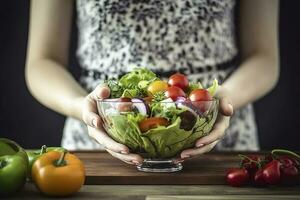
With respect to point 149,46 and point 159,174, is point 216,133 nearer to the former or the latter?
point 159,174

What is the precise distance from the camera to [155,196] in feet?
3.36

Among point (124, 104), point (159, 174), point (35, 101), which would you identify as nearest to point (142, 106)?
point (124, 104)

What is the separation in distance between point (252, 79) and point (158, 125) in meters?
0.75

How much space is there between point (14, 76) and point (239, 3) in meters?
0.97

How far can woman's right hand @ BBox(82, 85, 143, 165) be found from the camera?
46.3 inches

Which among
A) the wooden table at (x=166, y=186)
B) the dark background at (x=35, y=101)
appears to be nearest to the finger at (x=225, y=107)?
the wooden table at (x=166, y=186)

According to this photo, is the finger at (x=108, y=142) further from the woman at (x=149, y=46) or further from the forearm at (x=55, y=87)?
the woman at (x=149, y=46)

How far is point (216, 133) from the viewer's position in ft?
4.02

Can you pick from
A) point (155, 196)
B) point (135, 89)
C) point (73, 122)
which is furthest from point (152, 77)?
point (73, 122)

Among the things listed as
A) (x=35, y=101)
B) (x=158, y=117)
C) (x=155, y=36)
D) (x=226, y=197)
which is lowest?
(x=35, y=101)

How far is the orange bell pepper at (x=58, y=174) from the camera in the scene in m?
1.01

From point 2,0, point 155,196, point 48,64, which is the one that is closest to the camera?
point 155,196

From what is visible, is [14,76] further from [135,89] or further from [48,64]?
[135,89]

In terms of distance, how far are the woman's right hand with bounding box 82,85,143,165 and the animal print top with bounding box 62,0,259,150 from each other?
0.57m
